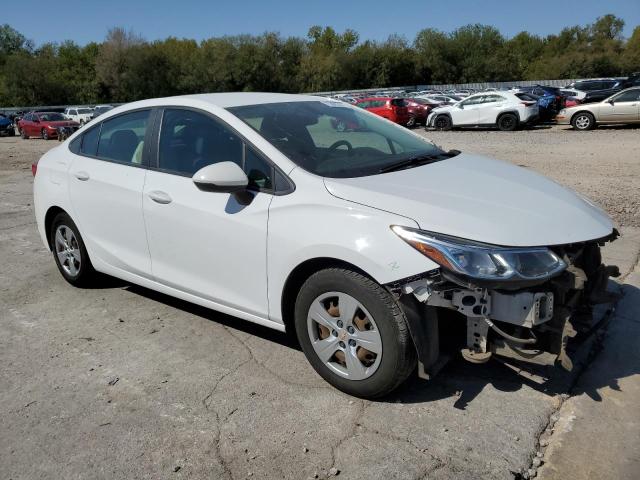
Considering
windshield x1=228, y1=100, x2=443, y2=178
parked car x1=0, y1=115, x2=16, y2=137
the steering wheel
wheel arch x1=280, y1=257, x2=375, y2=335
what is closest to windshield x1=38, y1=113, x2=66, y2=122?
parked car x1=0, y1=115, x2=16, y2=137

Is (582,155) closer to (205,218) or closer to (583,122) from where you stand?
(583,122)

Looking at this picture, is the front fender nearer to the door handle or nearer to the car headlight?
the car headlight

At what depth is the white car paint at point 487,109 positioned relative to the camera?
875 inches

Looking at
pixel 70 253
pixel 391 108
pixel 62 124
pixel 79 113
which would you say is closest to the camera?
pixel 70 253

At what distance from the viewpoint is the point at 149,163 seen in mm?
4164

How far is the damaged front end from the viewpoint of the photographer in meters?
2.79

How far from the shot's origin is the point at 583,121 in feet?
68.7

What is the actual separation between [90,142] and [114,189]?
2.60ft

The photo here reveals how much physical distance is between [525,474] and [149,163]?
3095 millimetres

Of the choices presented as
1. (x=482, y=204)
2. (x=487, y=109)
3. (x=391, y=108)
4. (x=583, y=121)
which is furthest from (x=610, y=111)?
(x=482, y=204)

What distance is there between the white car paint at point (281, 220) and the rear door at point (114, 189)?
13mm

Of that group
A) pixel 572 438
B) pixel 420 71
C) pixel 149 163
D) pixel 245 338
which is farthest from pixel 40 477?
pixel 420 71

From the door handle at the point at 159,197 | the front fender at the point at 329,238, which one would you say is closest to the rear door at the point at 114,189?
the door handle at the point at 159,197

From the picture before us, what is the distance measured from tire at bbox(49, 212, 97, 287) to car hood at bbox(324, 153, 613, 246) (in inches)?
106
